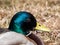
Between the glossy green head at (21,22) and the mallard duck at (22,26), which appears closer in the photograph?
the mallard duck at (22,26)

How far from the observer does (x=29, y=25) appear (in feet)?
12.3

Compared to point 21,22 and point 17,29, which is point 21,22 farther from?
point 17,29

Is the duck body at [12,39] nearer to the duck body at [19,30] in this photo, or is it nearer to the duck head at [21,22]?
the duck body at [19,30]

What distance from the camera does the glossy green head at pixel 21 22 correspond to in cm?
362

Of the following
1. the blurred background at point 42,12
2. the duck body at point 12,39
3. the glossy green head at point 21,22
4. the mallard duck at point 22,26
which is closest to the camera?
the duck body at point 12,39

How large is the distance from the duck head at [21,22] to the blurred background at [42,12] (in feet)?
2.10

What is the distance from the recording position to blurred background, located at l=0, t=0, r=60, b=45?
4352 mm

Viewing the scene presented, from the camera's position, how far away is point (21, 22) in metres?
3.66

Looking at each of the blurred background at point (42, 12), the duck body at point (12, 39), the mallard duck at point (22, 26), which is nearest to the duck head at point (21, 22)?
the mallard duck at point (22, 26)

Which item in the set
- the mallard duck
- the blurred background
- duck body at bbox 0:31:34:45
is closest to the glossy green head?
the mallard duck

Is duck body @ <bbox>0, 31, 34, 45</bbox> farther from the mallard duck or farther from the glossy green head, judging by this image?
the glossy green head

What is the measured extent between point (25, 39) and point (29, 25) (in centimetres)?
37

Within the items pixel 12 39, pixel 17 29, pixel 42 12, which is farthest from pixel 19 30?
pixel 42 12

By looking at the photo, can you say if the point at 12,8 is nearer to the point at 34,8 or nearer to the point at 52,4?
the point at 34,8
